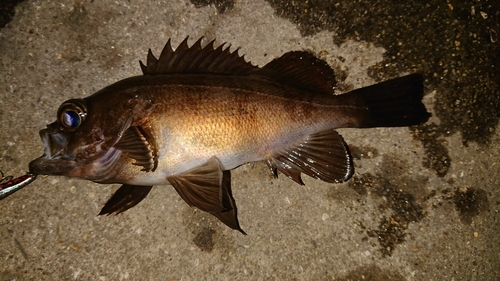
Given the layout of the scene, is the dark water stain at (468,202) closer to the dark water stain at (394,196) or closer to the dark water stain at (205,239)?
the dark water stain at (394,196)

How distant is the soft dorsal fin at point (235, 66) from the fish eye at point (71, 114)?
0.46 metres

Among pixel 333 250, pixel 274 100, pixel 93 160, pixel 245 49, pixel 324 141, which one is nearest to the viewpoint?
pixel 93 160

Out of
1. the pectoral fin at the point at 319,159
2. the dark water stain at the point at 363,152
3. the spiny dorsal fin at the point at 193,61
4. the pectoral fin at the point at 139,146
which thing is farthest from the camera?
the dark water stain at the point at 363,152

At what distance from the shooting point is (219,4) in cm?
248

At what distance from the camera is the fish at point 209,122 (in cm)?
188

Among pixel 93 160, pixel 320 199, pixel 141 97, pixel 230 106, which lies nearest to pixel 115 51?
pixel 141 97

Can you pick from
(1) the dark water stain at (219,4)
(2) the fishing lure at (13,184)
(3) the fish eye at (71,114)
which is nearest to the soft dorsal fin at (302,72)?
(1) the dark water stain at (219,4)

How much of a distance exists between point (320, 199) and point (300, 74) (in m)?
0.96

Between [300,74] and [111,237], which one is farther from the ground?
[300,74]

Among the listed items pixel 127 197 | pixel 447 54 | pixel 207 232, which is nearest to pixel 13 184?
pixel 127 197

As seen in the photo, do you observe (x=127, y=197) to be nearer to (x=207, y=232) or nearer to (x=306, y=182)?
(x=207, y=232)

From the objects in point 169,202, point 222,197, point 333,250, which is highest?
point 222,197

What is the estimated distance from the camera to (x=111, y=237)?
2.37 m

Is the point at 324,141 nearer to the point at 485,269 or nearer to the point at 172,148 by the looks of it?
the point at 172,148
